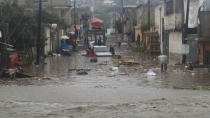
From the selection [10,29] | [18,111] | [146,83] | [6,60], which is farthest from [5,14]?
[18,111]

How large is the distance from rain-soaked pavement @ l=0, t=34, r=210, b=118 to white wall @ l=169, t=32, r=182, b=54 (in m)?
17.6

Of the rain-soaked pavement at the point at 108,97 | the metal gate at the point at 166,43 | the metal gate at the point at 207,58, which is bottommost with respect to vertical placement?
the rain-soaked pavement at the point at 108,97

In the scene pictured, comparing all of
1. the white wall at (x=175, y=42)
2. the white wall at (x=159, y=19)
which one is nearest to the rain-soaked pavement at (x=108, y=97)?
the white wall at (x=175, y=42)

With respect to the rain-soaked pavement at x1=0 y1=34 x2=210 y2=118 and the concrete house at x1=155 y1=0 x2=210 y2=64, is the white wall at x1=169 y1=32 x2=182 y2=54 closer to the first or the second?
the concrete house at x1=155 y1=0 x2=210 y2=64

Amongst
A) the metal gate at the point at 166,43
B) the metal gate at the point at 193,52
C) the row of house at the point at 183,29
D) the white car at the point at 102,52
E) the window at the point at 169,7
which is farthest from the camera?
the metal gate at the point at 166,43

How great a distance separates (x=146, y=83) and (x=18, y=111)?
9715mm

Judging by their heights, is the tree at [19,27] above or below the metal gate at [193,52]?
above

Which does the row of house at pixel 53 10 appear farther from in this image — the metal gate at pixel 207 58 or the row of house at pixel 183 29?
the metal gate at pixel 207 58

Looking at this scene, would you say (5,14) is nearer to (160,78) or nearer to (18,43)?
(18,43)

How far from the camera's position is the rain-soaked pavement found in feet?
41.6

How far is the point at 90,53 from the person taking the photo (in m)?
49.2

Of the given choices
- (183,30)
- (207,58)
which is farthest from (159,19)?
(207,58)

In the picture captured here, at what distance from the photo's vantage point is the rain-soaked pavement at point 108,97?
12.7 m

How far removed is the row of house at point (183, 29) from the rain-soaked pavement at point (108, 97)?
885 centimetres
